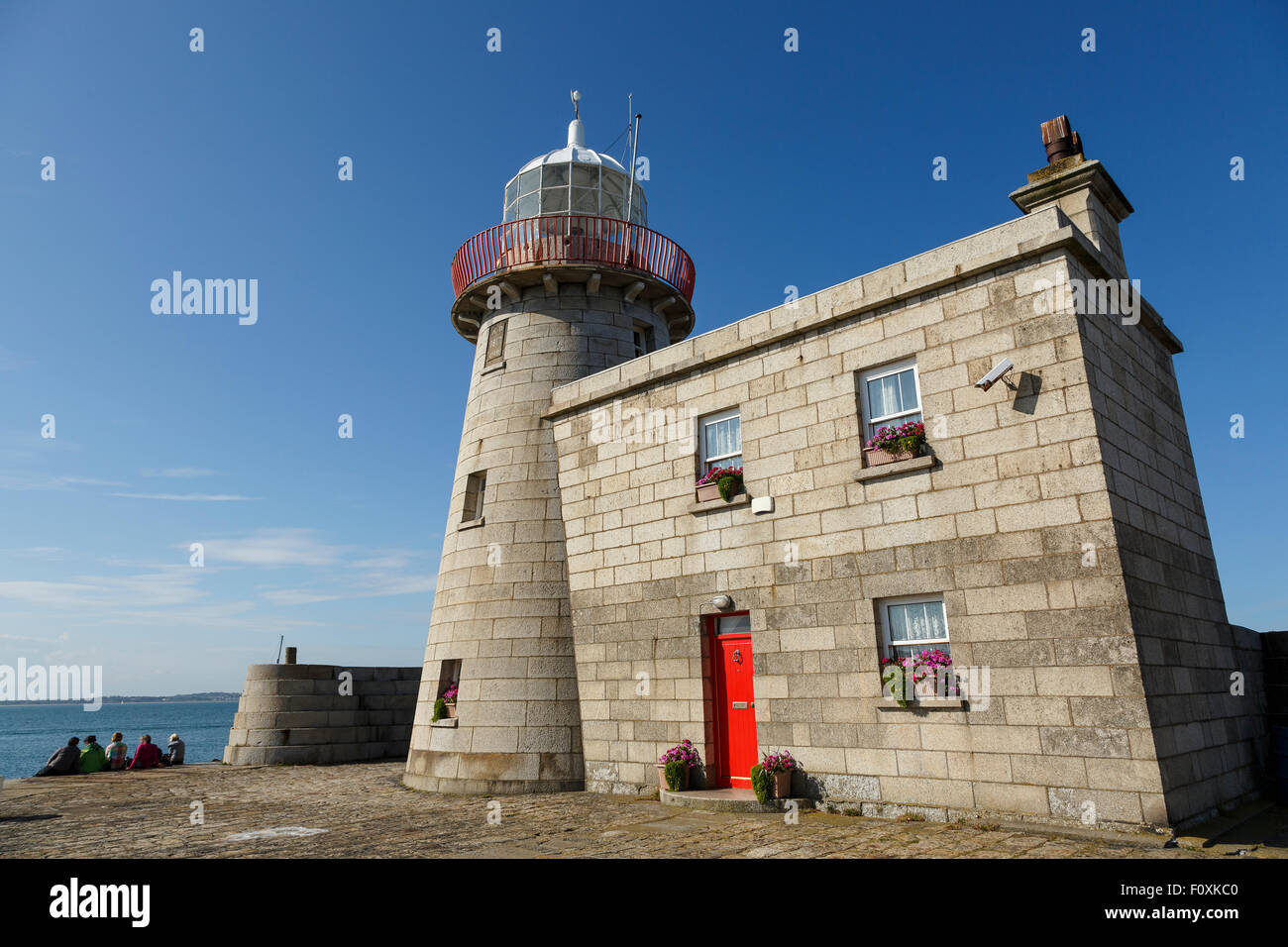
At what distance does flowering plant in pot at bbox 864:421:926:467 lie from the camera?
9766mm

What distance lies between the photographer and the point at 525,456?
14734mm

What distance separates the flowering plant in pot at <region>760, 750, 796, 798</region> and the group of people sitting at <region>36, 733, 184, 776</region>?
15.7 meters

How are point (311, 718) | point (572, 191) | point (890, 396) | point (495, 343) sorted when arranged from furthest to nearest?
point (311, 718)
point (572, 191)
point (495, 343)
point (890, 396)

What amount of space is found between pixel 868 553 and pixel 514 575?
682 cm

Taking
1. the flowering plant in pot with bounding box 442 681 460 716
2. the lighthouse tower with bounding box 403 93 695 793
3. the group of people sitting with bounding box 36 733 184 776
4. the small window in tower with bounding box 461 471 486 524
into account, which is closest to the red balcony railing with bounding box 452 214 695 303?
the lighthouse tower with bounding box 403 93 695 793

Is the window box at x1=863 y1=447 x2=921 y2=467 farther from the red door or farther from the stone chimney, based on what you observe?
the stone chimney

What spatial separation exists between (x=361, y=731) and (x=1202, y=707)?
19253mm

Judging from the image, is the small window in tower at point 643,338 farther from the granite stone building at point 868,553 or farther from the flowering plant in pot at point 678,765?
the flowering plant in pot at point 678,765

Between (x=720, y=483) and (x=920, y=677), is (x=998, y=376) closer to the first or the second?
(x=920, y=677)

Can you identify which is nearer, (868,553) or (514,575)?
(868,553)

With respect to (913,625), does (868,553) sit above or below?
above

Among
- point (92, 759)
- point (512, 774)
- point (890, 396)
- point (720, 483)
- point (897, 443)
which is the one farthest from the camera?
point (92, 759)

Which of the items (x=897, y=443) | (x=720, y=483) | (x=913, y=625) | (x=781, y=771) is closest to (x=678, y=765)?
(x=781, y=771)

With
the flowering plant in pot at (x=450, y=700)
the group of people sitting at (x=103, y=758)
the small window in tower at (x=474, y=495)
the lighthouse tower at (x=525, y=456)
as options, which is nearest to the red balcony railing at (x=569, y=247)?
the lighthouse tower at (x=525, y=456)
